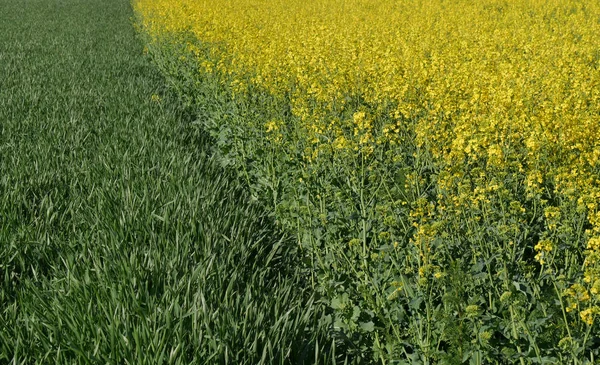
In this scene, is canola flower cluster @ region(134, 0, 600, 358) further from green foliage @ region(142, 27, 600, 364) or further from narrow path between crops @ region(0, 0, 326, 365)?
narrow path between crops @ region(0, 0, 326, 365)

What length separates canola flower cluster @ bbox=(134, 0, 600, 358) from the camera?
2.70m

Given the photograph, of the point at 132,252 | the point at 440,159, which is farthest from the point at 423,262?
the point at 132,252

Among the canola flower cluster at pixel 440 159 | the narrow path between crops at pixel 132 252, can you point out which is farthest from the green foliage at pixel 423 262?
the narrow path between crops at pixel 132 252

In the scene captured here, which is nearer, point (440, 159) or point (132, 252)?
point (132, 252)

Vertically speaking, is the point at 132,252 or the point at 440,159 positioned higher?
the point at 440,159

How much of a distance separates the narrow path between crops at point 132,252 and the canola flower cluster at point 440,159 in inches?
16.9

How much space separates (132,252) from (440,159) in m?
1.95

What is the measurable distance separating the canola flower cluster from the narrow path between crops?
429 millimetres

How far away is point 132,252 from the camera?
3.05m

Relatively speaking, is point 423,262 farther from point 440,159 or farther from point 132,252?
point 132,252

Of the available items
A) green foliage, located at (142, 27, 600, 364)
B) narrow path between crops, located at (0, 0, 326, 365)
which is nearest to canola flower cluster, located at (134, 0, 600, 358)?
green foliage, located at (142, 27, 600, 364)

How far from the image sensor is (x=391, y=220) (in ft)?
9.34

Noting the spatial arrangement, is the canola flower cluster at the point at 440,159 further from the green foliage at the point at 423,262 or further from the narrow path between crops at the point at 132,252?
the narrow path between crops at the point at 132,252

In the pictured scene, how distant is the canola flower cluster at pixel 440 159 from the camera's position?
2697 mm
